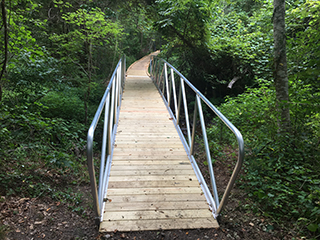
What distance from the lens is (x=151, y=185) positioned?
7.73 ft

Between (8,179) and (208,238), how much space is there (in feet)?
8.03

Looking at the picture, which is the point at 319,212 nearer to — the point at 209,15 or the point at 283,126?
the point at 283,126

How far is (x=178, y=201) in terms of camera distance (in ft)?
7.00

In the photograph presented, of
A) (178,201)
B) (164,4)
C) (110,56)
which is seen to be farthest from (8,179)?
(110,56)

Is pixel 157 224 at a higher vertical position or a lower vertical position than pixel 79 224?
higher

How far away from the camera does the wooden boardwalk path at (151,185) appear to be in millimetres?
1877

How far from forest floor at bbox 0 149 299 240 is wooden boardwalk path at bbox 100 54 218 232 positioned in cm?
8

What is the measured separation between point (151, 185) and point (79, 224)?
33.2 inches

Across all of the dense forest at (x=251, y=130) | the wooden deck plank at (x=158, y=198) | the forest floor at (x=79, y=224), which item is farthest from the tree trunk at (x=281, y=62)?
the wooden deck plank at (x=158, y=198)

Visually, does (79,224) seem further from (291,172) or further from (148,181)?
(291,172)

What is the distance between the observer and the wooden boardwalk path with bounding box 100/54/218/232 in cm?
188

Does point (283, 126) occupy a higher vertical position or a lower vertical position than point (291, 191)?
higher

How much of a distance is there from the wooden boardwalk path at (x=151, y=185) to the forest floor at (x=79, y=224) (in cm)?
8

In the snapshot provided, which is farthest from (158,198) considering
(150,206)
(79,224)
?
(79,224)
